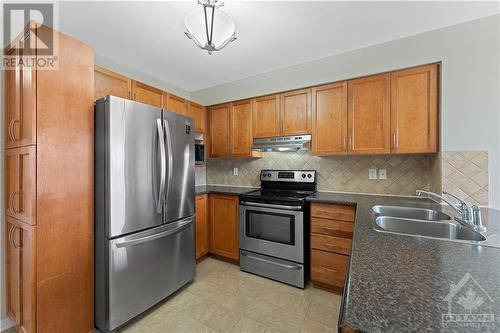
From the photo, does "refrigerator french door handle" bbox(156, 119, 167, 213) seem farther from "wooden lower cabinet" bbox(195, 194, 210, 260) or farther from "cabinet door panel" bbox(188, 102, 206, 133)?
"cabinet door panel" bbox(188, 102, 206, 133)

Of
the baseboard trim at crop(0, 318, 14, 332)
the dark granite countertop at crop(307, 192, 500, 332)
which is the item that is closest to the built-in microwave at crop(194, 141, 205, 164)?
the baseboard trim at crop(0, 318, 14, 332)

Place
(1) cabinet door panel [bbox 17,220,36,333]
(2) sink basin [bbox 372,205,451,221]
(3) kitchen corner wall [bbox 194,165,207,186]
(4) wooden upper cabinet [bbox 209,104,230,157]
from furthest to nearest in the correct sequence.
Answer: (3) kitchen corner wall [bbox 194,165,207,186]
(4) wooden upper cabinet [bbox 209,104,230,157]
(2) sink basin [bbox 372,205,451,221]
(1) cabinet door panel [bbox 17,220,36,333]

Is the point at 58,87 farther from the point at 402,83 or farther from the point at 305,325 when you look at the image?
the point at 402,83

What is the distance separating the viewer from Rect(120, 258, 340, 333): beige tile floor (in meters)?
1.76

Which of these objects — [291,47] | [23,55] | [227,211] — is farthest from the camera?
[227,211]

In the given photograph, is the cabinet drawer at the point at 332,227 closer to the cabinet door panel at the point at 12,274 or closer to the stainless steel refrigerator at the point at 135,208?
the stainless steel refrigerator at the point at 135,208

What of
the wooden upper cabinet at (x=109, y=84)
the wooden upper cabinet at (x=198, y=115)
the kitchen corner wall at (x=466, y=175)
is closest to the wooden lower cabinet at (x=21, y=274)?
the wooden upper cabinet at (x=109, y=84)

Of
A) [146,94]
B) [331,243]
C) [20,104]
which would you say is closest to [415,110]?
[331,243]

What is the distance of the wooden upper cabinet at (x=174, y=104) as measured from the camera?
274 centimetres

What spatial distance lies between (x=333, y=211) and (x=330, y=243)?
332mm

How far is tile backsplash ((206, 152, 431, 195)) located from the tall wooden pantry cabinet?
2081 millimetres

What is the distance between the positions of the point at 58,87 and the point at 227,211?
80.6 inches

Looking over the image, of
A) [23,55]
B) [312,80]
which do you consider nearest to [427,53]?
[312,80]

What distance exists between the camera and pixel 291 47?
2.24m
